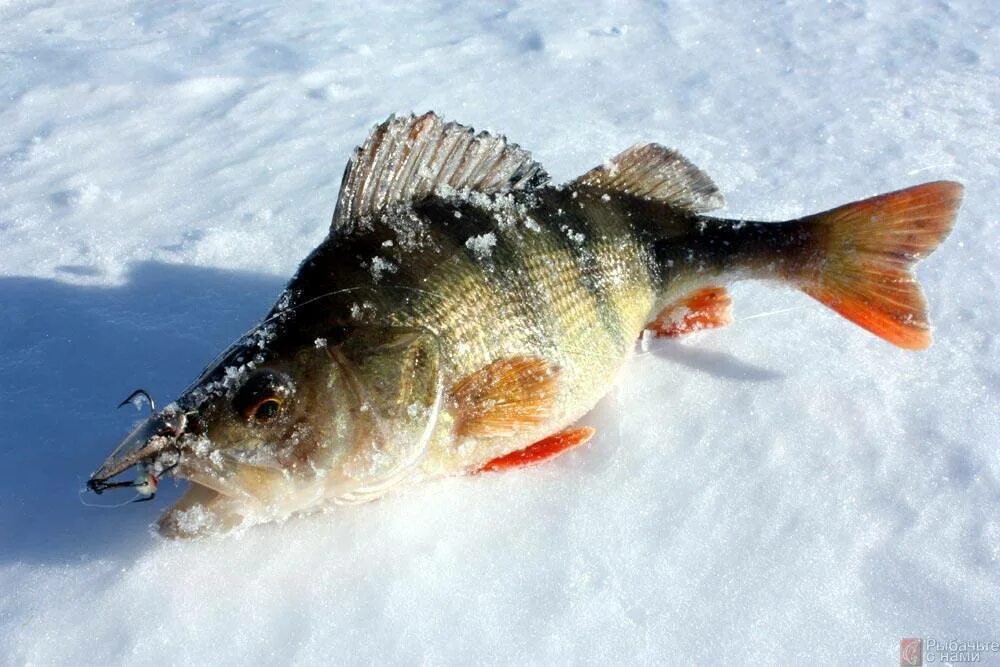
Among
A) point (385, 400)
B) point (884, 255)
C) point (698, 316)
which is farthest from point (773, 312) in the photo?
point (385, 400)

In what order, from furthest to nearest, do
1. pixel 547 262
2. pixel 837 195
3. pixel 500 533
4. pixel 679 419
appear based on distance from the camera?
1. pixel 837 195
2. pixel 679 419
3. pixel 547 262
4. pixel 500 533

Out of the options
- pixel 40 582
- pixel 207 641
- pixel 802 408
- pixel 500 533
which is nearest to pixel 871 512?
pixel 802 408

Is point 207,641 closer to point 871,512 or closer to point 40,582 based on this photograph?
point 40,582

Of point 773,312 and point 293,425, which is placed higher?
point 293,425

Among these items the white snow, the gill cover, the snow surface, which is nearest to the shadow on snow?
the snow surface

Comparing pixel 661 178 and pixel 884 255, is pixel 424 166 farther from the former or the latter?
pixel 884 255

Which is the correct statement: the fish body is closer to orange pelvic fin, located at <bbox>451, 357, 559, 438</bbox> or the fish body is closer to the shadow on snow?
orange pelvic fin, located at <bbox>451, 357, 559, 438</bbox>

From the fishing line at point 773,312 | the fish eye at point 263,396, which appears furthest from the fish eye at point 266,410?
the fishing line at point 773,312
